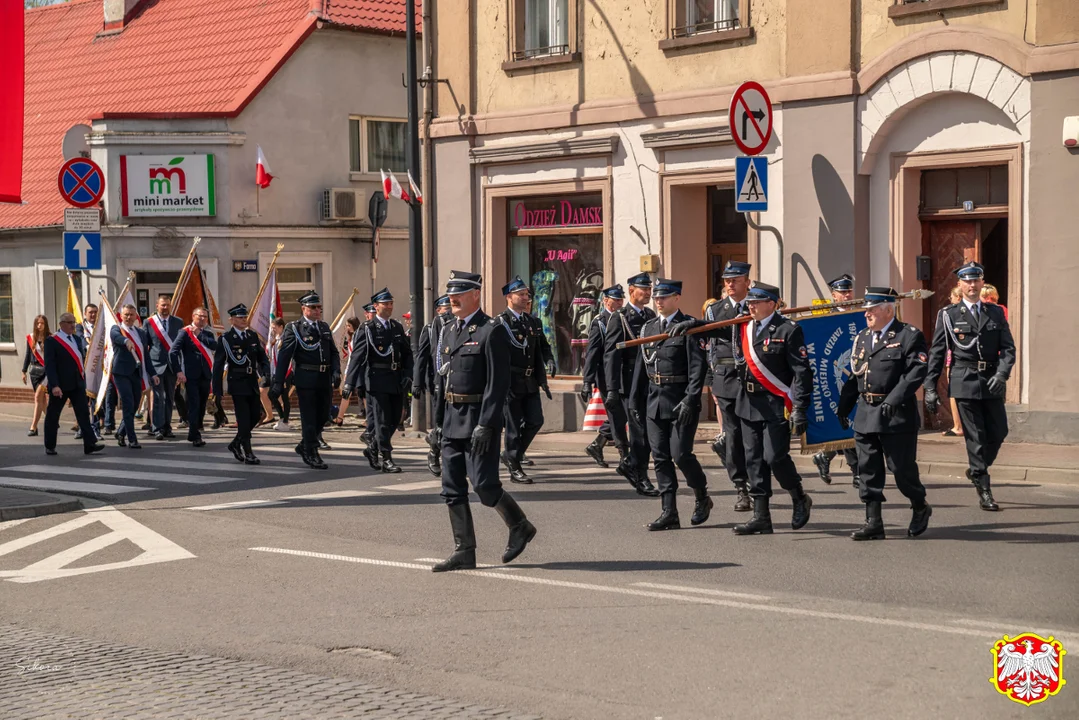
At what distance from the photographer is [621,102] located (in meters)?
20.0

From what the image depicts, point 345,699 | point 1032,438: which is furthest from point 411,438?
point 345,699

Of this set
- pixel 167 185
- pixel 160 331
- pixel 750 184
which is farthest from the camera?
pixel 167 185

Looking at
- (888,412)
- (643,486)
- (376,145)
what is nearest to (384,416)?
(643,486)

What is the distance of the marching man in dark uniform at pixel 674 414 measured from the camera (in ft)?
36.4

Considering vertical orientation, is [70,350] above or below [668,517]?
above

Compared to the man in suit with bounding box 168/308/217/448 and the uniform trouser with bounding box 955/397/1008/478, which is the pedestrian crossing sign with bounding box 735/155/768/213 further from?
the man in suit with bounding box 168/308/217/448

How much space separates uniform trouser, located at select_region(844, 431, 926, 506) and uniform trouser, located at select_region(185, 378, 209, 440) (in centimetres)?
1088

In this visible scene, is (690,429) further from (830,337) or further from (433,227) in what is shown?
(433,227)

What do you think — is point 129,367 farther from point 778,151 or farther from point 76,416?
point 778,151

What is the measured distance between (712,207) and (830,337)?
8.01 meters

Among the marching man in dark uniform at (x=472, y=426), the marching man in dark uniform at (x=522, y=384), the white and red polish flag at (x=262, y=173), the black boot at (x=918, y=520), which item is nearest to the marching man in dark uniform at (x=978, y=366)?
the black boot at (x=918, y=520)

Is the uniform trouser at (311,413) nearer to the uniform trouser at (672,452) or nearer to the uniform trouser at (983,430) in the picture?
the uniform trouser at (672,452)

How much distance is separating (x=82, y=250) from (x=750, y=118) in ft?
30.6

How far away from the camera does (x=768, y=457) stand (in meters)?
10.8
